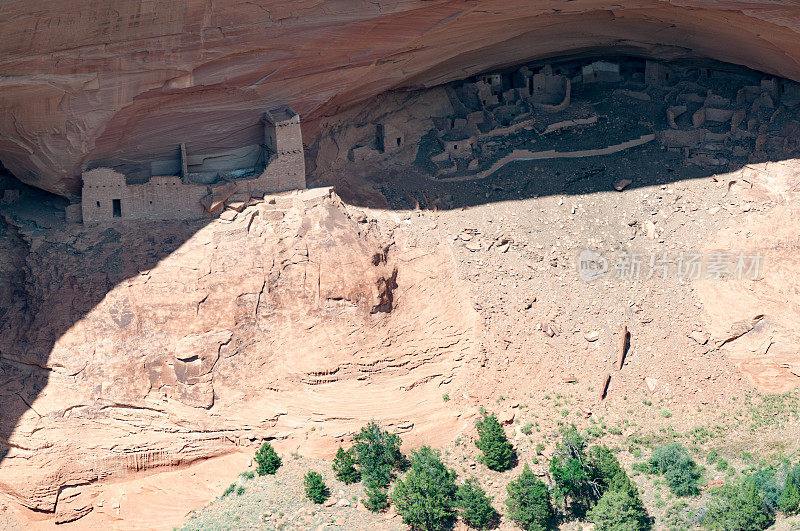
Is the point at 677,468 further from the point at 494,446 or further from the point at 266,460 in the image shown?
the point at 266,460

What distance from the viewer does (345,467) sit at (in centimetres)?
2858

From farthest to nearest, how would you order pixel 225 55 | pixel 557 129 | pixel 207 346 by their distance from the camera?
1. pixel 557 129
2. pixel 207 346
3. pixel 225 55

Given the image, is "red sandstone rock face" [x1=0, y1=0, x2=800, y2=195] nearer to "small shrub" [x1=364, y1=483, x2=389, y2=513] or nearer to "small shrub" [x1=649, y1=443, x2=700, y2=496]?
"small shrub" [x1=364, y1=483, x2=389, y2=513]

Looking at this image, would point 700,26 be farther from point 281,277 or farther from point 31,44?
point 31,44

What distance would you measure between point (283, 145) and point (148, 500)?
31.9 ft

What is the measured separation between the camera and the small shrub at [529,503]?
2719cm

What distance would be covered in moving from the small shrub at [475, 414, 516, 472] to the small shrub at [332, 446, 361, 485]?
3.17m

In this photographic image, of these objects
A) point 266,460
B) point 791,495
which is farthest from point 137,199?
point 791,495

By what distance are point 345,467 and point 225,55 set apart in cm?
1064

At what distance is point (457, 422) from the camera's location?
2983 cm

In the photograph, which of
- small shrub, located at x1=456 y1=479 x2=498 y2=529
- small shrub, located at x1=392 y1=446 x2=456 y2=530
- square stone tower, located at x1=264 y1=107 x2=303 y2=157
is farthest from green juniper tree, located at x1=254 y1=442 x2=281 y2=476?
square stone tower, located at x1=264 y1=107 x2=303 y2=157

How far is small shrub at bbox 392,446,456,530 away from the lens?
2719cm

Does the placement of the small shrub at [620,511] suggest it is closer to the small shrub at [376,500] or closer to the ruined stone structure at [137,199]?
the small shrub at [376,500]

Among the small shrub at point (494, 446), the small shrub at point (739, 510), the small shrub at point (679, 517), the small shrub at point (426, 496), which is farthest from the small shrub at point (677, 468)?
the small shrub at point (426, 496)
